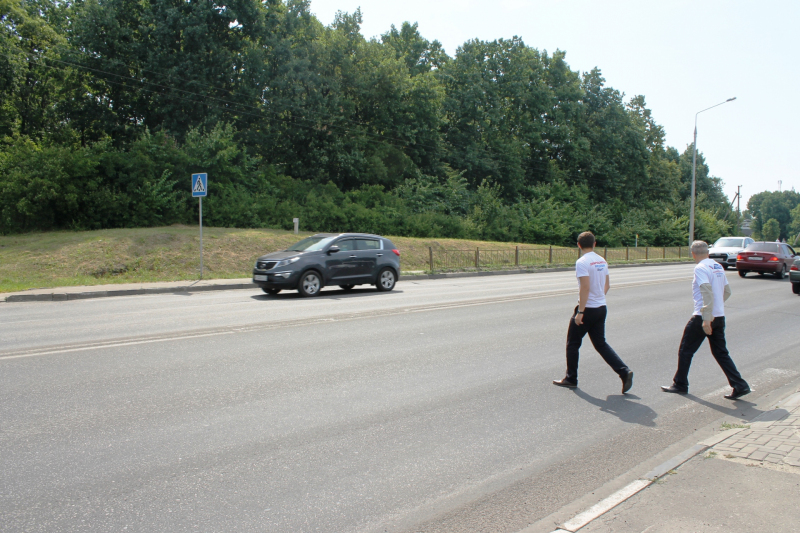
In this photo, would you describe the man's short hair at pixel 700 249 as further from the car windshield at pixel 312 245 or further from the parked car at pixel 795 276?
the parked car at pixel 795 276

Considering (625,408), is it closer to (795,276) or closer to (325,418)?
(325,418)

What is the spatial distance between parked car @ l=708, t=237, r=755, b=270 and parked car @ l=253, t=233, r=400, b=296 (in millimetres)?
20981

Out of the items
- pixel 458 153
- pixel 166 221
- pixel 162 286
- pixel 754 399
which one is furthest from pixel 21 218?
pixel 458 153

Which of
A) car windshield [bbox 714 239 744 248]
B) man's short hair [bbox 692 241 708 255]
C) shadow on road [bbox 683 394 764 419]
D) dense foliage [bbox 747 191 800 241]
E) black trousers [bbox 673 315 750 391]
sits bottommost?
shadow on road [bbox 683 394 764 419]

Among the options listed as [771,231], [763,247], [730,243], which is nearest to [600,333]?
[763,247]

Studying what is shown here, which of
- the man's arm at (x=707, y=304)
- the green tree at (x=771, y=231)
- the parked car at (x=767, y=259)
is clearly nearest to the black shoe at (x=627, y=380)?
the man's arm at (x=707, y=304)

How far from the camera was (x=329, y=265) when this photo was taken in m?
15.6

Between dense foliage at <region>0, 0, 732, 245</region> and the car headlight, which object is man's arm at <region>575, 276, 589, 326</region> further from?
dense foliage at <region>0, 0, 732, 245</region>

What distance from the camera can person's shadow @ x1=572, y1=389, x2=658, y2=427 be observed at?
5.43 m

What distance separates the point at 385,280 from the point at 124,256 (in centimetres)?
1021

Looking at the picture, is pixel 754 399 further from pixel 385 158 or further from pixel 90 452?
pixel 385 158

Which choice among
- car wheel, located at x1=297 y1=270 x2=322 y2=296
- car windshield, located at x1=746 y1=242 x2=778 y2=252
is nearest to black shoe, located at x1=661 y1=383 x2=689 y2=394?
car wheel, located at x1=297 y1=270 x2=322 y2=296

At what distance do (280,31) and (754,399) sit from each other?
137 ft

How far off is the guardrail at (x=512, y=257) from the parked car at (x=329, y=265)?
797 cm
